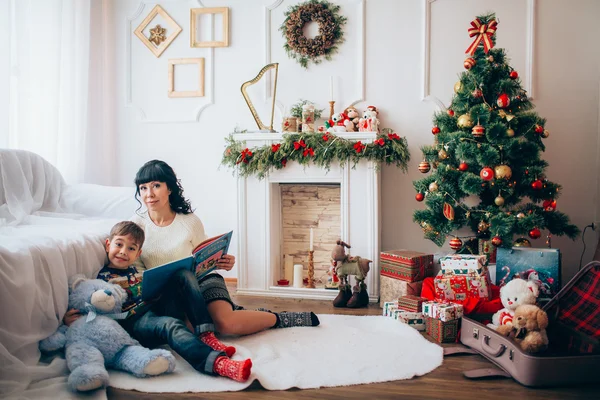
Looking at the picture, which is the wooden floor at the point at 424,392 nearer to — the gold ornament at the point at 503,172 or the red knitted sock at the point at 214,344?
the red knitted sock at the point at 214,344

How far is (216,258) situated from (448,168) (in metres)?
1.47

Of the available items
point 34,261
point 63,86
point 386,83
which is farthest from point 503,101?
point 63,86

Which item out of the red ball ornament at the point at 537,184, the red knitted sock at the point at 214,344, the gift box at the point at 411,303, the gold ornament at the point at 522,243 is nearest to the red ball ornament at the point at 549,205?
the red ball ornament at the point at 537,184

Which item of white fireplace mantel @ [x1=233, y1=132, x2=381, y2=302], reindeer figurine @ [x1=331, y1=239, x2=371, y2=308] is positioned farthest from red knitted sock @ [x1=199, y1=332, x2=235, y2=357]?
white fireplace mantel @ [x1=233, y1=132, x2=381, y2=302]

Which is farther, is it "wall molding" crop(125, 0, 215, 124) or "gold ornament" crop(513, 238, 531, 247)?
"wall molding" crop(125, 0, 215, 124)

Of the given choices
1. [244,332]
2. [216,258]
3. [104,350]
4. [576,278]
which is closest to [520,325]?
[576,278]

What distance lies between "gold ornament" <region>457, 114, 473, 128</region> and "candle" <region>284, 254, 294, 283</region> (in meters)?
1.44

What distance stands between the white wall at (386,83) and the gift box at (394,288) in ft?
2.06

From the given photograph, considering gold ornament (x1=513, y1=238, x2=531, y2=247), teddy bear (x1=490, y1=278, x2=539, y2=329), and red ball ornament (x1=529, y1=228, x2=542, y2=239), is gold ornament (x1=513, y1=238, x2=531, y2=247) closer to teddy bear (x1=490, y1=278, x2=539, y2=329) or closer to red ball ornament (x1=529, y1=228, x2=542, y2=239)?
red ball ornament (x1=529, y1=228, x2=542, y2=239)

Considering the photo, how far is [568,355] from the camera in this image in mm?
1809

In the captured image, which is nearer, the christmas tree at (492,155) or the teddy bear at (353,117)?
the christmas tree at (492,155)

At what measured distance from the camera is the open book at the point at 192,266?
6.57 feet

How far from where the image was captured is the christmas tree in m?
2.78

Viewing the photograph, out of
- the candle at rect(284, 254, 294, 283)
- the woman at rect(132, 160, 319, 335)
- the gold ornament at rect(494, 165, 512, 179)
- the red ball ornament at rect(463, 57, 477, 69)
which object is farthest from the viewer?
the candle at rect(284, 254, 294, 283)
